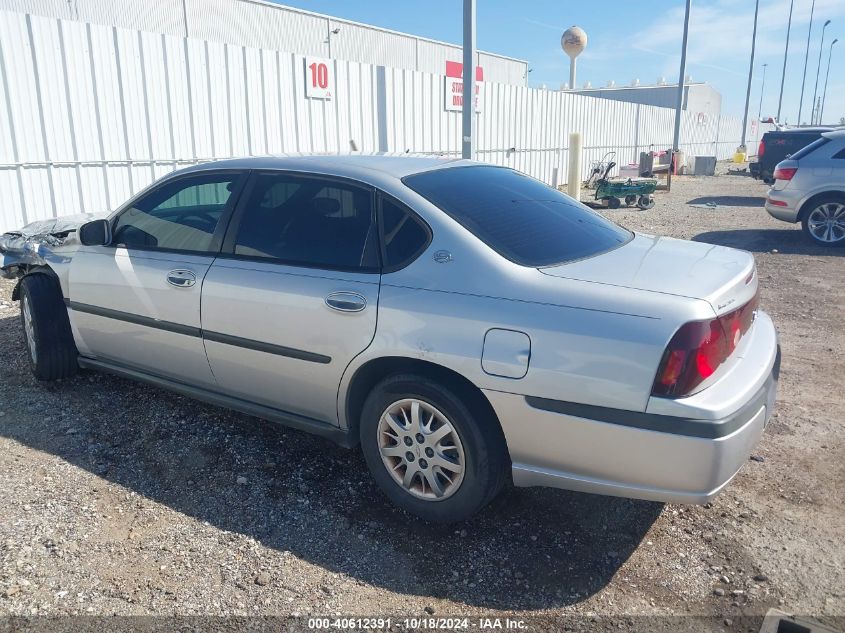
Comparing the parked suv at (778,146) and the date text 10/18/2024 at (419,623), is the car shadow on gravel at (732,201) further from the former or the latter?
the date text 10/18/2024 at (419,623)

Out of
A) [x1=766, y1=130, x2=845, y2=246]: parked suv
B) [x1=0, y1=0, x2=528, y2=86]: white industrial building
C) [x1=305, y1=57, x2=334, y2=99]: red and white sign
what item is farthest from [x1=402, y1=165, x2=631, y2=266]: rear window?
[x1=0, y1=0, x2=528, y2=86]: white industrial building

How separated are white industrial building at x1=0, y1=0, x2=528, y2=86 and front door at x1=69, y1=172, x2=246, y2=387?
58.6 feet

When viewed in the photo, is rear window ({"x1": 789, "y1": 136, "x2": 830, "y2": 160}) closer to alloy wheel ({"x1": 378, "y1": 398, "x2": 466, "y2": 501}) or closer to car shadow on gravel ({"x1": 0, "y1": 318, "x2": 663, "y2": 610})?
car shadow on gravel ({"x1": 0, "y1": 318, "x2": 663, "y2": 610})

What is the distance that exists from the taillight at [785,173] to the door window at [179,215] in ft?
31.1

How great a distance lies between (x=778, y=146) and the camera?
722 inches

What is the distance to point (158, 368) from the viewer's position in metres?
4.00

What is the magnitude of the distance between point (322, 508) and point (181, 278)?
1.48 metres

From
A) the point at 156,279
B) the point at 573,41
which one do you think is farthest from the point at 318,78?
the point at 573,41

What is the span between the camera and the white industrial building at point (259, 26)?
1975cm

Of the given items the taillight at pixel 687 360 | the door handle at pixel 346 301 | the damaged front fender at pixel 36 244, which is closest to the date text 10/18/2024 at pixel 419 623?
the taillight at pixel 687 360

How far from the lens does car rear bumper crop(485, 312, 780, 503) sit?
96.4 inches

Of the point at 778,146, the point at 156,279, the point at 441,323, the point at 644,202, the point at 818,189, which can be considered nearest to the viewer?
the point at 441,323

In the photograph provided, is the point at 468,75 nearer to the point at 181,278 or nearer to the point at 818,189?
the point at 818,189

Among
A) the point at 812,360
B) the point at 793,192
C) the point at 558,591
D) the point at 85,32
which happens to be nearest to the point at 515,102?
the point at 793,192
